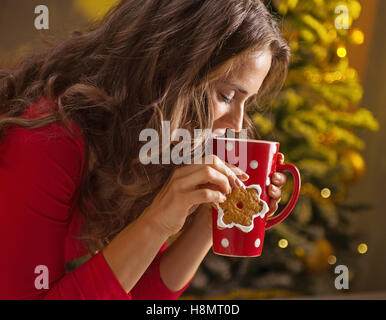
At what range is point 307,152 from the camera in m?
2.13

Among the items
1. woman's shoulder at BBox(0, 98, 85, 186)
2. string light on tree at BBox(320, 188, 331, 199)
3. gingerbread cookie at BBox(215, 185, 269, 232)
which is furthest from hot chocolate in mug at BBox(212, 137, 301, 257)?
string light on tree at BBox(320, 188, 331, 199)

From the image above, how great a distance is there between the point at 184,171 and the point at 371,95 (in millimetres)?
2266

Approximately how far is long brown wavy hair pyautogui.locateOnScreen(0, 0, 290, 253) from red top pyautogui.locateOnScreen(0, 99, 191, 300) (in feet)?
0.13

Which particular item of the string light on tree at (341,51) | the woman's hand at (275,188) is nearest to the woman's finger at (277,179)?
the woman's hand at (275,188)

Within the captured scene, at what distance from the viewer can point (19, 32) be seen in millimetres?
2521

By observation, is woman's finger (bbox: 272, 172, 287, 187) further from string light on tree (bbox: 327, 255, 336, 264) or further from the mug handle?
string light on tree (bbox: 327, 255, 336, 264)

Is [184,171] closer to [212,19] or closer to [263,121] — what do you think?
[212,19]

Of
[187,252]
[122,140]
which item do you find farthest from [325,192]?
[122,140]

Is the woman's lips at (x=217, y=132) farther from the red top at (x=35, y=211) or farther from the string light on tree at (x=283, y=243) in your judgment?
the string light on tree at (x=283, y=243)

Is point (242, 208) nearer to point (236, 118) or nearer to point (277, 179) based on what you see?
point (277, 179)

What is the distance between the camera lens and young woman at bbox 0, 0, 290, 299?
→ 30.2 inches

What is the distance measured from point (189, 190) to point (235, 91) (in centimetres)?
23

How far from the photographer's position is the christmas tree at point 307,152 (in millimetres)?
2070
